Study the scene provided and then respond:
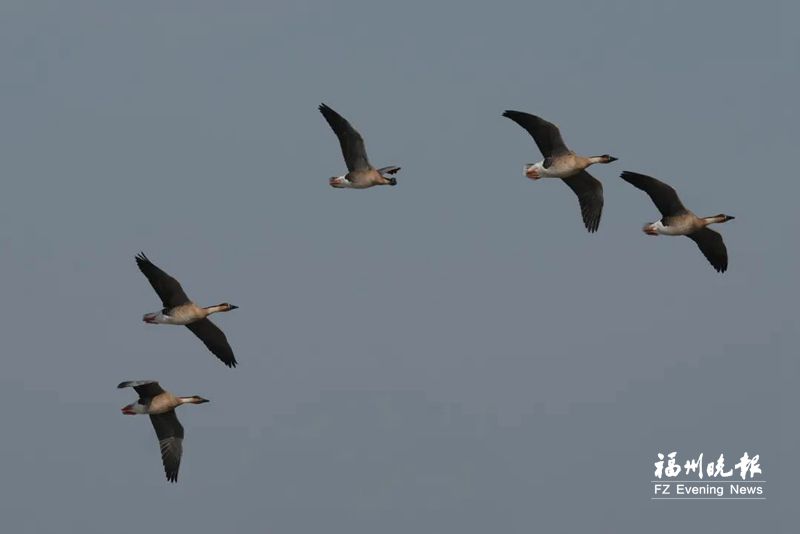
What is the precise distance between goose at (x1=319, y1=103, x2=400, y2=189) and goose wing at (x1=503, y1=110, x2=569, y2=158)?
3.45m

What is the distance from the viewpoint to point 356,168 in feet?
139

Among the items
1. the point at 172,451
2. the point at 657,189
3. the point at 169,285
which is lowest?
the point at 172,451

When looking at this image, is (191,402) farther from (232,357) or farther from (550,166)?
(550,166)

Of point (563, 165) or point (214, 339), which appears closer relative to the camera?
point (563, 165)

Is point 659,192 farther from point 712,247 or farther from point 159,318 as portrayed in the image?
point 159,318

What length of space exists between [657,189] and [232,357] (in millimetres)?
10455

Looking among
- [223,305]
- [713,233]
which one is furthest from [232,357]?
[713,233]

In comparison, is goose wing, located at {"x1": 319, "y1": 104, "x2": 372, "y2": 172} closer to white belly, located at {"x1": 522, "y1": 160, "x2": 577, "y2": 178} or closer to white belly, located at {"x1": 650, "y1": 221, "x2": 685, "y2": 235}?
white belly, located at {"x1": 522, "y1": 160, "x2": 577, "y2": 178}

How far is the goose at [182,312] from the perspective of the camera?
39875 millimetres

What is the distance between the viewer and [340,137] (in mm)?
41750

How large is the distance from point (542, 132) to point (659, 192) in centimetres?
302

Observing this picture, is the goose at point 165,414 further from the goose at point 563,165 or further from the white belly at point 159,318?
the goose at point 563,165

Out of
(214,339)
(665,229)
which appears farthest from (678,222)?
(214,339)

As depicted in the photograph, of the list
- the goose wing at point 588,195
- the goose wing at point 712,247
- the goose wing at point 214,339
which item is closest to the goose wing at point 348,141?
the goose wing at point 588,195
